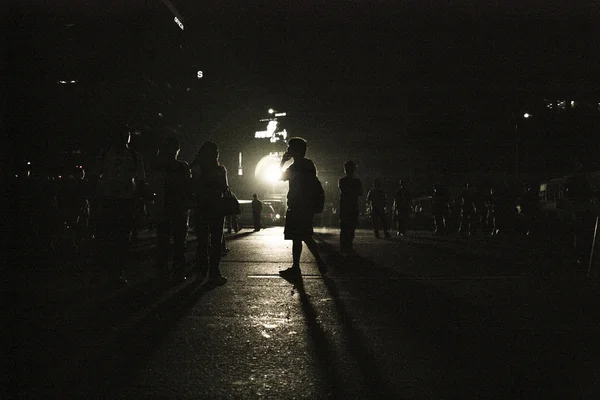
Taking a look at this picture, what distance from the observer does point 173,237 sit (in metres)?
6.57

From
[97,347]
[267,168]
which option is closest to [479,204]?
[97,347]

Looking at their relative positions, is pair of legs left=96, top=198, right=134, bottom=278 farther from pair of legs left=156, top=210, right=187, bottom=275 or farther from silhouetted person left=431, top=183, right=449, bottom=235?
silhouetted person left=431, top=183, right=449, bottom=235

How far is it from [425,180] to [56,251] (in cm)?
5180

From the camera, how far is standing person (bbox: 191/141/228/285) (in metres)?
6.51

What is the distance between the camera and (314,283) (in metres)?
6.48

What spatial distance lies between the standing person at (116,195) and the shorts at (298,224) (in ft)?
6.19

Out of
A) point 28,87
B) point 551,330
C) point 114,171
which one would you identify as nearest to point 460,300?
point 551,330

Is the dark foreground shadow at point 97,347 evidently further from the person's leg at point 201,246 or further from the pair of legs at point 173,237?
the person's leg at point 201,246

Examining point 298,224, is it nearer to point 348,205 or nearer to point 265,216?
point 348,205

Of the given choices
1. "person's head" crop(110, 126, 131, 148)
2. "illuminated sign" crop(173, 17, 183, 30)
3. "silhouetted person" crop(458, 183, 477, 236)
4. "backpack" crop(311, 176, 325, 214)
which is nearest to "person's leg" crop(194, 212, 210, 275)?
"person's head" crop(110, 126, 131, 148)

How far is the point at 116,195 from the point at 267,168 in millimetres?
60732

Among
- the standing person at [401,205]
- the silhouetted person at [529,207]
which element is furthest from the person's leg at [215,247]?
the silhouetted person at [529,207]

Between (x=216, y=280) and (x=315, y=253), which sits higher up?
(x=315, y=253)

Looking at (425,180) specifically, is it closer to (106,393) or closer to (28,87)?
(28,87)
